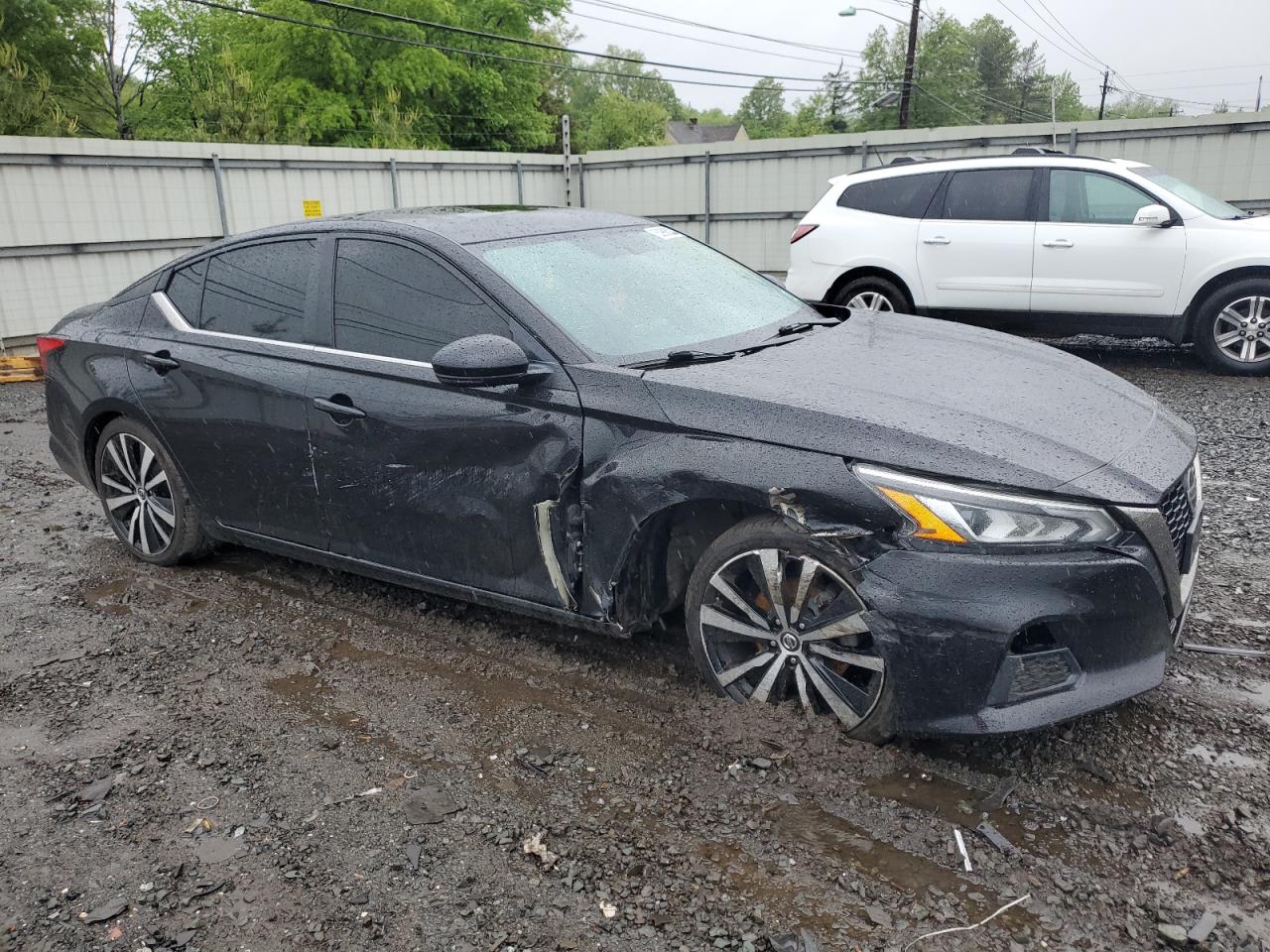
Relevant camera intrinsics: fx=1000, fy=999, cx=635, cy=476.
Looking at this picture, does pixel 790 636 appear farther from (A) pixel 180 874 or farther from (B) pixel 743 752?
(A) pixel 180 874

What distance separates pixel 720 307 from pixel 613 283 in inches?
18.2

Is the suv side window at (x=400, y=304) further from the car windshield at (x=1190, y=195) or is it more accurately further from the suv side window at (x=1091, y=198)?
the car windshield at (x=1190, y=195)

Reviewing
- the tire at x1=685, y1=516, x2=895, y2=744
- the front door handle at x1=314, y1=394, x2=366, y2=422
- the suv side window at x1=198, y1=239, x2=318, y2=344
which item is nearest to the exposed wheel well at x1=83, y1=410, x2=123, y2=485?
the suv side window at x1=198, y1=239, x2=318, y2=344

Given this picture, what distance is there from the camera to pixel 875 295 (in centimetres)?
948

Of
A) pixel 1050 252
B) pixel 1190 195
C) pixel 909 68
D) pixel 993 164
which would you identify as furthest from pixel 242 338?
pixel 909 68

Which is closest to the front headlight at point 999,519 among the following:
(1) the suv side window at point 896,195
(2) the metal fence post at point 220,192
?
(1) the suv side window at point 896,195

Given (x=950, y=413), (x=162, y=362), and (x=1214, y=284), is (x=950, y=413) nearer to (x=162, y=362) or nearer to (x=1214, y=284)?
(x=162, y=362)

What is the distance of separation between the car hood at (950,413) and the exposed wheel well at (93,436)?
3038 millimetres

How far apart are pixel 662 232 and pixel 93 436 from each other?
2.95m

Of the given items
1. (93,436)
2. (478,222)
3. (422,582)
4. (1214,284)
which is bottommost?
(422,582)

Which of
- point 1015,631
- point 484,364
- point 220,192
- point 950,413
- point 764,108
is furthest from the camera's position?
point 764,108

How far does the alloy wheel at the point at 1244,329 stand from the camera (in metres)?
8.35

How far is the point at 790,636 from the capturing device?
10.1 feet

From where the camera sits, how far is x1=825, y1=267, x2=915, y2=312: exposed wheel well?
944 cm
